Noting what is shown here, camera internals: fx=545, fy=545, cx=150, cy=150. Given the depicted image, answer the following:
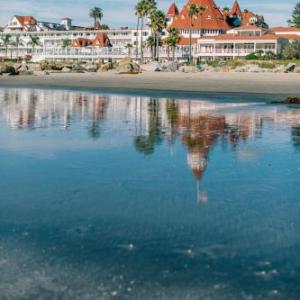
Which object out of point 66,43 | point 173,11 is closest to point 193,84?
point 173,11

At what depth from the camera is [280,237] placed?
6000mm

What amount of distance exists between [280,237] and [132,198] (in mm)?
2420

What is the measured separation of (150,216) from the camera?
680 cm

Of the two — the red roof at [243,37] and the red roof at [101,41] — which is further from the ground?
the red roof at [101,41]

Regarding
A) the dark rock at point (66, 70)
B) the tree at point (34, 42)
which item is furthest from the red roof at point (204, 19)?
the tree at point (34, 42)

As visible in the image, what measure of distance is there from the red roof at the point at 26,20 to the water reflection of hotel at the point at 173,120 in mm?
159341

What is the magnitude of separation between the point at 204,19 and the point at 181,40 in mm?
9183

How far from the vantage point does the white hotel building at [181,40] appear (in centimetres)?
10369

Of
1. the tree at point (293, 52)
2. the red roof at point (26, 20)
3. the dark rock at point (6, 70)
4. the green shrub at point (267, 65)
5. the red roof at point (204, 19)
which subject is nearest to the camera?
the dark rock at point (6, 70)

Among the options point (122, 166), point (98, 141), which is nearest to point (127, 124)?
point (98, 141)

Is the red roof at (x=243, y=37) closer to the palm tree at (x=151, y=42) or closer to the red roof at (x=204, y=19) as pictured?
the palm tree at (x=151, y=42)

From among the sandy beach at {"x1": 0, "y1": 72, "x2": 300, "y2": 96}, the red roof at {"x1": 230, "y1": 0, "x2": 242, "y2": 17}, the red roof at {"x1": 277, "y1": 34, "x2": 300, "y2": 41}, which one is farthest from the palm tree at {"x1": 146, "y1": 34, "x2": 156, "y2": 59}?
the sandy beach at {"x1": 0, "y1": 72, "x2": 300, "y2": 96}

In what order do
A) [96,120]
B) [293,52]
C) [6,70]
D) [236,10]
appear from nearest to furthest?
[96,120] < [6,70] < [293,52] < [236,10]

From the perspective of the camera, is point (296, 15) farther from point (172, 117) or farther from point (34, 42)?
point (172, 117)
